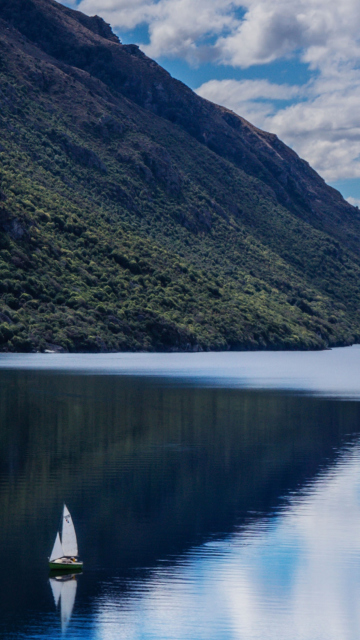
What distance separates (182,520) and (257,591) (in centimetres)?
680

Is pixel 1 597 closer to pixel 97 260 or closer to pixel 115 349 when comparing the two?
pixel 115 349

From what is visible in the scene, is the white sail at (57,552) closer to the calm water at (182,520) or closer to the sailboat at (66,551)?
the sailboat at (66,551)

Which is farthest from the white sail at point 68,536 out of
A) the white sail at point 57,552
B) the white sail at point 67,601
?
the white sail at point 67,601

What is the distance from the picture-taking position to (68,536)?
21969 mm

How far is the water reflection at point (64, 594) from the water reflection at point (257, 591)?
68 centimetres

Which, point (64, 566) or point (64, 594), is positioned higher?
point (64, 566)

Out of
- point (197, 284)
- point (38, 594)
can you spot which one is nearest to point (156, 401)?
point (38, 594)

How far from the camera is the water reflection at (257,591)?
61.1 ft

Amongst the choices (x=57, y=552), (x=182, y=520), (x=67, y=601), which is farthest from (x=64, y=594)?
(x=182, y=520)

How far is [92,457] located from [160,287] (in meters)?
131

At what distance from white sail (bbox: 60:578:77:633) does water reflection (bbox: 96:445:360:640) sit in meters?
0.65

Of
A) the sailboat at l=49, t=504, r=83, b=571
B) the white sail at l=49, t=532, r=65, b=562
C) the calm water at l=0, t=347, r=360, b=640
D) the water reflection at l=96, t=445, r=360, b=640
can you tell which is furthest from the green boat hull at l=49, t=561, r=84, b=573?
the water reflection at l=96, t=445, r=360, b=640

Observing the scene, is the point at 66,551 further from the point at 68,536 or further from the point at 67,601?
the point at 67,601

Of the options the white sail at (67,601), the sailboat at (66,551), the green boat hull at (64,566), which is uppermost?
the sailboat at (66,551)
